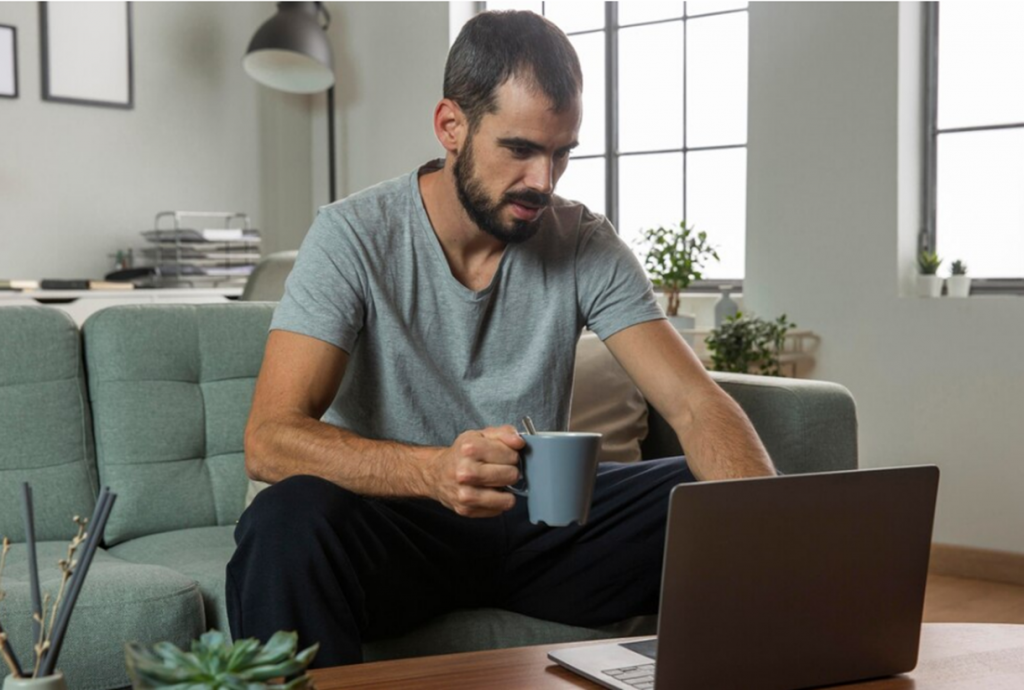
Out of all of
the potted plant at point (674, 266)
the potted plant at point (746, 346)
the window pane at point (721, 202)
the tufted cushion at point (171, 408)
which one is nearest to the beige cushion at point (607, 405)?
the tufted cushion at point (171, 408)

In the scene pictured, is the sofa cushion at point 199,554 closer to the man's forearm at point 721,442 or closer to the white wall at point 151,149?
the man's forearm at point 721,442

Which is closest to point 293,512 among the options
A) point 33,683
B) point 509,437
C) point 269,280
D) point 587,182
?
point 509,437

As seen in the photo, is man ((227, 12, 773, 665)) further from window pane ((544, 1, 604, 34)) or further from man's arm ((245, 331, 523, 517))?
window pane ((544, 1, 604, 34))

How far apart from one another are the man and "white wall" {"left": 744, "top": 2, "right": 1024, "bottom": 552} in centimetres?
204

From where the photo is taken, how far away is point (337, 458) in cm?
148

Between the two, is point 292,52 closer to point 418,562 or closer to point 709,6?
point 709,6

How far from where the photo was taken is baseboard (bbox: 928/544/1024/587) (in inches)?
137

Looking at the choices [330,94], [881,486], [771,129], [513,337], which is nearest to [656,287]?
[771,129]

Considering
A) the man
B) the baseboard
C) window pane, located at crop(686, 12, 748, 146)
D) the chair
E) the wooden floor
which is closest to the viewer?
the man

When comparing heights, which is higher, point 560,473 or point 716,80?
point 716,80

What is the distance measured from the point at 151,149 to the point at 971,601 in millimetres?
3618

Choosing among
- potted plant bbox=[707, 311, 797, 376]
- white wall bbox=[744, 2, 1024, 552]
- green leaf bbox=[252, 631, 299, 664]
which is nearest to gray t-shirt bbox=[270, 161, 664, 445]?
green leaf bbox=[252, 631, 299, 664]

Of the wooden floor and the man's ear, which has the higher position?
the man's ear

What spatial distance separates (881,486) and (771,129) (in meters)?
3.03
